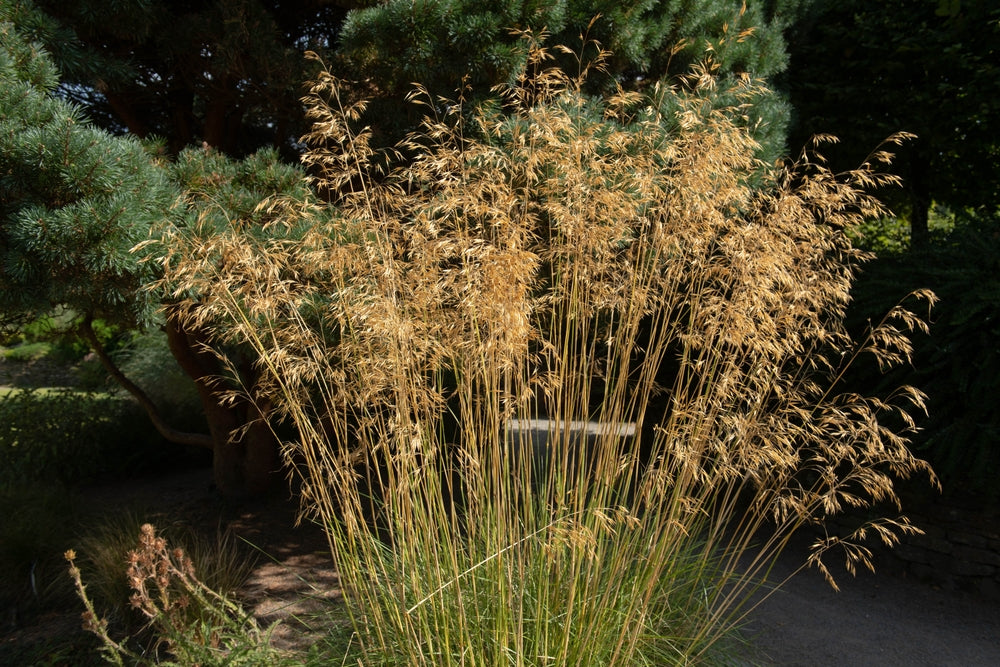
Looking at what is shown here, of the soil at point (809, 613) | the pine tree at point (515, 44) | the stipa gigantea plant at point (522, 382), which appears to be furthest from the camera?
the pine tree at point (515, 44)

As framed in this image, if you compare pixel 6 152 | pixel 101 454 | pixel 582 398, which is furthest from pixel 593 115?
pixel 101 454

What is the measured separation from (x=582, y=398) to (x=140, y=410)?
600 centimetres

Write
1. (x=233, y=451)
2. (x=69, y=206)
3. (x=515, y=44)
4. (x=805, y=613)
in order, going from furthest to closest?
(x=233, y=451) < (x=805, y=613) < (x=515, y=44) < (x=69, y=206)

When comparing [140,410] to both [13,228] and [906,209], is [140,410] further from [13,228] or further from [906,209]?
[906,209]

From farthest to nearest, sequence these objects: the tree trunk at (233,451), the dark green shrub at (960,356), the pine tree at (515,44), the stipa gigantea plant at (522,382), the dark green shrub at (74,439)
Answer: the dark green shrub at (74,439), the tree trunk at (233,451), the dark green shrub at (960,356), the pine tree at (515,44), the stipa gigantea plant at (522,382)

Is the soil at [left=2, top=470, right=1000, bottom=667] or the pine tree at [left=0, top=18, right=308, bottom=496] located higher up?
the pine tree at [left=0, top=18, right=308, bottom=496]

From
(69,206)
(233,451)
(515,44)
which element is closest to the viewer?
(69,206)

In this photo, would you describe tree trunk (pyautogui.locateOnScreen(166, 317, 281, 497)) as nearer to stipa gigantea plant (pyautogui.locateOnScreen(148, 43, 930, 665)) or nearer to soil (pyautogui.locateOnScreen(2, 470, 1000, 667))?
soil (pyautogui.locateOnScreen(2, 470, 1000, 667))

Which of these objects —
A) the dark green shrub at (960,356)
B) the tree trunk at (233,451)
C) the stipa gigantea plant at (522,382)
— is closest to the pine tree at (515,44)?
the stipa gigantea plant at (522,382)

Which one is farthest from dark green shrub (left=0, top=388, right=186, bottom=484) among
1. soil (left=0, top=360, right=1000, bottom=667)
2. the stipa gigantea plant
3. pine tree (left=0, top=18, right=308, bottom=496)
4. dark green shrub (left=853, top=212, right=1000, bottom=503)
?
dark green shrub (left=853, top=212, right=1000, bottom=503)

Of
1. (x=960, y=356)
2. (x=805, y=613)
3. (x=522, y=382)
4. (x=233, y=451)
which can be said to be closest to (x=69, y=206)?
(x=522, y=382)

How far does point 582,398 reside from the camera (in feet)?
7.47

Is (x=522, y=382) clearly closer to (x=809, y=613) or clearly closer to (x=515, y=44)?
(x=515, y=44)

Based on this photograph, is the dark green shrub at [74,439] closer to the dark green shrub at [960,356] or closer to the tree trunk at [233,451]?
the tree trunk at [233,451]
